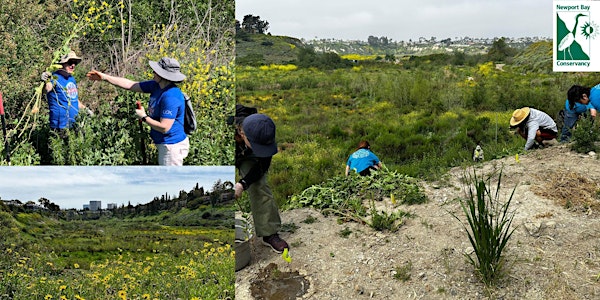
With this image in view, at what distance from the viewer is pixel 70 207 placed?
3.29 meters

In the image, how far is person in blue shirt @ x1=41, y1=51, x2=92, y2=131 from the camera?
311cm

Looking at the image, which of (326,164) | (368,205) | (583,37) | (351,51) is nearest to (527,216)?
(368,205)

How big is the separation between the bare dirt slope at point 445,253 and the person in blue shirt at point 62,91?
1.67m

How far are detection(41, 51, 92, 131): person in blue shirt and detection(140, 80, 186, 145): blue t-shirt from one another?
41 cm

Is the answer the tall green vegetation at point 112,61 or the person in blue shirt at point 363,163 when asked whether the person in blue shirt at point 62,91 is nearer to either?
the tall green vegetation at point 112,61

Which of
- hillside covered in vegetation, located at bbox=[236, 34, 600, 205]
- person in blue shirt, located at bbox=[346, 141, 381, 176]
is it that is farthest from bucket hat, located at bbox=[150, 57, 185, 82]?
person in blue shirt, located at bbox=[346, 141, 381, 176]

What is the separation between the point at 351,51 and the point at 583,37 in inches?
783

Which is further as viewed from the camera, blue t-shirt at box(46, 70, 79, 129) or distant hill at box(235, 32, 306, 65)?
distant hill at box(235, 32, 306, 65)

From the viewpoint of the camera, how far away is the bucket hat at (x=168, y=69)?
3.05 meters

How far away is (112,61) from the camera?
125 inches

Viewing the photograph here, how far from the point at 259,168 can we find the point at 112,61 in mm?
1179

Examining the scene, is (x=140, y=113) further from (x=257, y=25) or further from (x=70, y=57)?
(x=257, y=25)

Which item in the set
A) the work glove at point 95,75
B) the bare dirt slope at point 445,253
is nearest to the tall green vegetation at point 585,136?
the bare dirt slope at point 445,253

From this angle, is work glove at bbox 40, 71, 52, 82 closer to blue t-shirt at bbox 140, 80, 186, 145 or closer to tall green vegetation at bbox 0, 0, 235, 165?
tall green vegetation at bbox 0, 0, 235, 165
